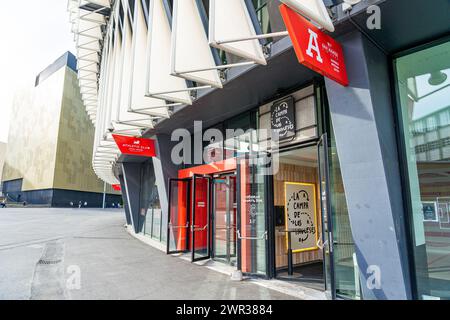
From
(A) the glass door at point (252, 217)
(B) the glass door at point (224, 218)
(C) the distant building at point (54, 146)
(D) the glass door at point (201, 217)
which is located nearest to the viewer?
(A) the glass door at point (252, 217)

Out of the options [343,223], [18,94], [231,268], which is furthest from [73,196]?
[343,223]

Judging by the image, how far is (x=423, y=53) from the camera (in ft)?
15.7

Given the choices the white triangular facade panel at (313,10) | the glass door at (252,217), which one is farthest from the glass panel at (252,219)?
the white triangular facade panel at (313,10)

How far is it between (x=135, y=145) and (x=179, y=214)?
122 inches

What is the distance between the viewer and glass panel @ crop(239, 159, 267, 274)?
273 inches

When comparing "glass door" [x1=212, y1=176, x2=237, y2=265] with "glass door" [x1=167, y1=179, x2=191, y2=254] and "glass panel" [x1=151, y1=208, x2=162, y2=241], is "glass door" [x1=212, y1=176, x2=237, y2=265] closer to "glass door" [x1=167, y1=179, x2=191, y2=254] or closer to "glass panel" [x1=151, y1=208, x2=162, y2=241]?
"glass door" [x1=167, y1=179, x2=191, y2=254]

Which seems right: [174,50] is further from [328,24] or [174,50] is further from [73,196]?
[73,196]

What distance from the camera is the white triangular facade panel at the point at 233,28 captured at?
510 cm

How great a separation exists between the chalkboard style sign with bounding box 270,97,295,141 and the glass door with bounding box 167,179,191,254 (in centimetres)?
470

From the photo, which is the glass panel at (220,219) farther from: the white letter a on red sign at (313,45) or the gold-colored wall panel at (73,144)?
the gold-colored wall panel at (73,144)

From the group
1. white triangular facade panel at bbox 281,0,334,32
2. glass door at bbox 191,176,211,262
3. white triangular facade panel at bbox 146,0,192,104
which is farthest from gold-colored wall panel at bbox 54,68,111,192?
white triangular facade panel at bbox 281,0,334,32

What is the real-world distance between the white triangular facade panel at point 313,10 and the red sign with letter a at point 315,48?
12 cm

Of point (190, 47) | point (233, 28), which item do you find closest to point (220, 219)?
point (190, 47)

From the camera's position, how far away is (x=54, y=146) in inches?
1944
